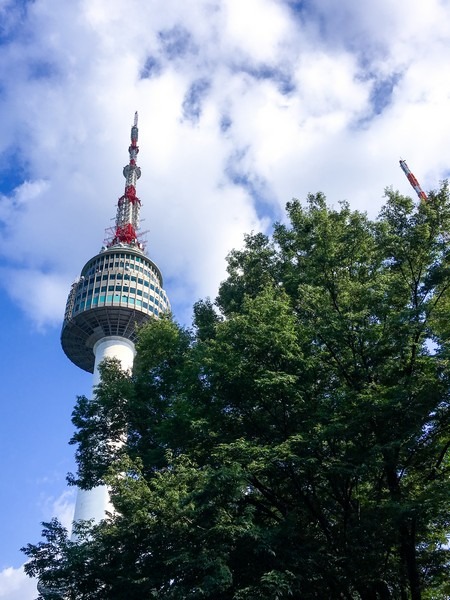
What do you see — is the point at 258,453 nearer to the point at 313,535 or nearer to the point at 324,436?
the point at 324,436

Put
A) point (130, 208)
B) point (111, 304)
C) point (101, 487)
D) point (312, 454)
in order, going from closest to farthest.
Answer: point (312, 454)
point (101, 487)
point (111, 304)
point (130, 208)

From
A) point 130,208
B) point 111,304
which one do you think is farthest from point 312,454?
point 130,208

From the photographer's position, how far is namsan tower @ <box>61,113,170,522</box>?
213ft

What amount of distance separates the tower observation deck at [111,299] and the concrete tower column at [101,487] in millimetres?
821

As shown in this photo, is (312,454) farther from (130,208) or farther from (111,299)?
(130,208)

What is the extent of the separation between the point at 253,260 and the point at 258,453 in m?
11.4

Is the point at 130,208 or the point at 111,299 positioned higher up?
the point at 130,208

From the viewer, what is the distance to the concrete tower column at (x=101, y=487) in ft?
176

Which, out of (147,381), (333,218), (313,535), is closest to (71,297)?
(147,381)

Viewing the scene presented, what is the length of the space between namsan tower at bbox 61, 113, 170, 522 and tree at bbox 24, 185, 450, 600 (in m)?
43.1

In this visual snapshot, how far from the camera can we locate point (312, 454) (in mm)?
17031

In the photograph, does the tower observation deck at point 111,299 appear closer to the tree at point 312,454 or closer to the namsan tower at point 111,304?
the namsan tower at point 111,304

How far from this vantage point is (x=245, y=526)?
15555mm

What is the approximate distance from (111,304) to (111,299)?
694mm
